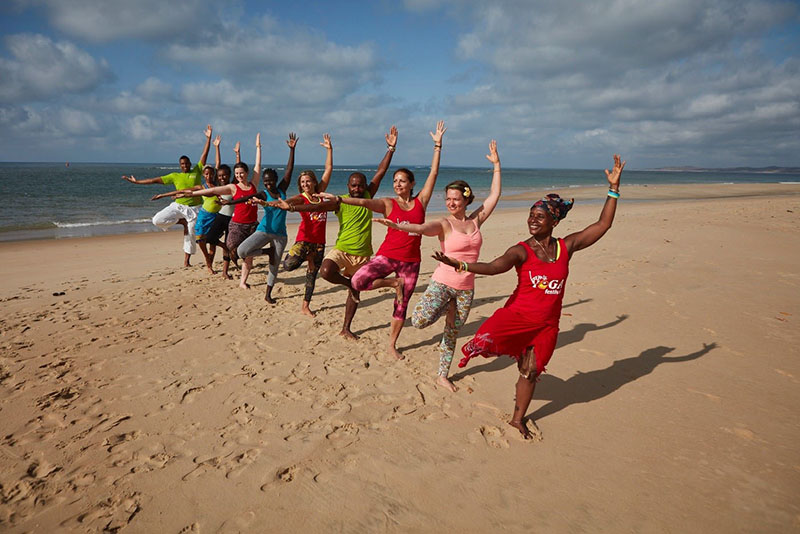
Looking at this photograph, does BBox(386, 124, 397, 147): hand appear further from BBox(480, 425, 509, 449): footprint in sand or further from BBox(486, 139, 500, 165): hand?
BBox(480, 425, 509, 449): footprint in sand

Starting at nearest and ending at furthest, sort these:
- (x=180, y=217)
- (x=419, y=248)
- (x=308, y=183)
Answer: (x=419, y=248), (x=308, y=183), (x=180, y=217)

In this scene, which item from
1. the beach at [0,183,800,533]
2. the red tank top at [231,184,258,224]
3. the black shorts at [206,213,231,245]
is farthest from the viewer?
the black shorts at [206,213,231,245]

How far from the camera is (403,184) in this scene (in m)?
4.92

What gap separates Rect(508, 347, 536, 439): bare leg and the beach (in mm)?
A: 119

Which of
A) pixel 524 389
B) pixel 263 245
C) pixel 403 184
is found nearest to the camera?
pixel 524 389

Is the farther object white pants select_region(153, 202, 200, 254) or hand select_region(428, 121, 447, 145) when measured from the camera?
white pants select_region(153, 202, 200, 254)

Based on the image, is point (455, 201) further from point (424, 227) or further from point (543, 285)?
point (543, 285)

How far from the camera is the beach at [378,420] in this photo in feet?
9.52

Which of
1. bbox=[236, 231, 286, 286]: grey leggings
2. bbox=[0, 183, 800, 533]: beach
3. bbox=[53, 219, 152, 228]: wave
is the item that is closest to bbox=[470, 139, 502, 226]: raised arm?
bbox=[0, 183, 800, 533]: beach

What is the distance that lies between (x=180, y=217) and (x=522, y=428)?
28.3 feet

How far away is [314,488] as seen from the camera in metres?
3.08

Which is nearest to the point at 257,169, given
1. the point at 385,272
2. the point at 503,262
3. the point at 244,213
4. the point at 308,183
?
the point at 244,213

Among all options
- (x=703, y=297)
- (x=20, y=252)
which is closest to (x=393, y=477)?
(x=703, y=297)

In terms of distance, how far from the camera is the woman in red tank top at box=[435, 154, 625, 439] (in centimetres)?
349
